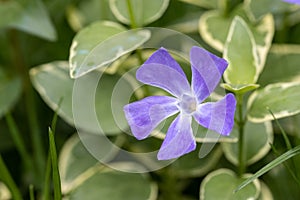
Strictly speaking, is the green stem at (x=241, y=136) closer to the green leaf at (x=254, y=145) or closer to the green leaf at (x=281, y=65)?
the green leaf at (x=254, y=145)

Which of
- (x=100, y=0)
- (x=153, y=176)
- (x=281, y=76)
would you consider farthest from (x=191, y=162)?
(x=100, y=0)

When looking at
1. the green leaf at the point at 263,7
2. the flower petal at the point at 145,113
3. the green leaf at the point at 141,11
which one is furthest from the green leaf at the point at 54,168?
the green leaf at the point at 263,7

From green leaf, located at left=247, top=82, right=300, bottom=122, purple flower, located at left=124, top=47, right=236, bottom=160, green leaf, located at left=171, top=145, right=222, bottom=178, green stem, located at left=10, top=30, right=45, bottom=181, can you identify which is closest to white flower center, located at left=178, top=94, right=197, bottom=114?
purple flower, located at left=124, top=47, right=236, bottom=160

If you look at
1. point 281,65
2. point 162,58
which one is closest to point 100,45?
point 162,58

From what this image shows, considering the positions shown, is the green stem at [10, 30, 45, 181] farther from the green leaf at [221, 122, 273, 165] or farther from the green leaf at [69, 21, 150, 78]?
the green leaf at [221, 122, 273, 165]

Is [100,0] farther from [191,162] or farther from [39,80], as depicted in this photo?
[191,162]

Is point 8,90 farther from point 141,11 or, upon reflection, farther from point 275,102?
point 275,102

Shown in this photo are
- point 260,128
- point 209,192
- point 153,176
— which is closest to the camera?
point 209,192
